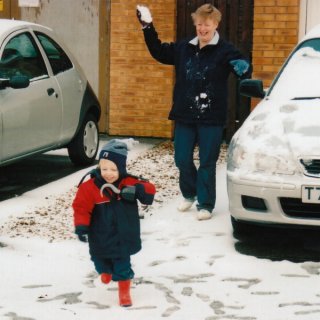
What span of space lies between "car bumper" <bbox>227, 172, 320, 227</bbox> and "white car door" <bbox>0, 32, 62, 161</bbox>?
2718 millimetres

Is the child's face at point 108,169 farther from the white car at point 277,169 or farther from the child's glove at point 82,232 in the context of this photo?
the white car at point 277,169

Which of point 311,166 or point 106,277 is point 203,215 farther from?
point 106,277

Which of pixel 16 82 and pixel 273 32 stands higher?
pixel 273 32

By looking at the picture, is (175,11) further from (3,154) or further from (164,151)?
(3,154)

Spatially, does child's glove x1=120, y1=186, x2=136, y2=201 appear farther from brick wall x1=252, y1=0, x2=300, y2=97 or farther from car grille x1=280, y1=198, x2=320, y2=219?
brick wall x1=252, y1=0, x2=300, y2=97

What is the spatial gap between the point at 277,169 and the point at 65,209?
242 cm

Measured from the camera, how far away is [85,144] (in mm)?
9930

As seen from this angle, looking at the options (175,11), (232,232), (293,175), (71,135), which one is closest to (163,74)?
(175,11)

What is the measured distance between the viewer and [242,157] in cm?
621

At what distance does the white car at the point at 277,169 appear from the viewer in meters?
5.93

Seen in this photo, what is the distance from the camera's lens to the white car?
5934 mm

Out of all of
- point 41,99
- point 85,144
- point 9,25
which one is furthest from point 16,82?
point 85,144

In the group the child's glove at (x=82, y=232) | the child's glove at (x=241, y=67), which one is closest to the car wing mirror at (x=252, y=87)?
the child's glove at (x=241, y=67)

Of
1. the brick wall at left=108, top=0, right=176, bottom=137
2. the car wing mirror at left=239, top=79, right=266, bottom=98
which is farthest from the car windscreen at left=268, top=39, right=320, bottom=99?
the brick wall at left=108, top=0, right=176, bottom=137
